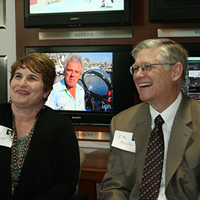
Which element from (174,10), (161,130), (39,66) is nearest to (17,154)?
(39,66)

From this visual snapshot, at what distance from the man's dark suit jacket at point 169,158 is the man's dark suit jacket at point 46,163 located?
0.23 m

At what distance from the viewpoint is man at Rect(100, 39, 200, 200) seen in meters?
1.39

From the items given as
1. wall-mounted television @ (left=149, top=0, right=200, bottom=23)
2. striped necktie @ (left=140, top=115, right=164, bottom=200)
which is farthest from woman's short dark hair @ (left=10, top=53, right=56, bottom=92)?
wall-mounted television @ (left=149, top=0, right=200, bottom=23)

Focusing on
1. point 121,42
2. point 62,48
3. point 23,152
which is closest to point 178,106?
point 23,152

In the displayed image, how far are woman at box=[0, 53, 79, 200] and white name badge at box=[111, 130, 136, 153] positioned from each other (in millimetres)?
243

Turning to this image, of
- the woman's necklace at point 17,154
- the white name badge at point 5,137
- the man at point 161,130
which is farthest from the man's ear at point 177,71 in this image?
the white name badge at point 5,137

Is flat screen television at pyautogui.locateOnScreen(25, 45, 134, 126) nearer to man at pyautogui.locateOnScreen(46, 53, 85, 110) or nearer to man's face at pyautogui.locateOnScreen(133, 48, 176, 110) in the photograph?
man at pyautogui.locateOnScreen(46, 53, 85, 110)

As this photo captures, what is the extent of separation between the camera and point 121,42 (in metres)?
2.59

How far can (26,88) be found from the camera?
157 centimetres

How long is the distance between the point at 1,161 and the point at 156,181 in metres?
0.85

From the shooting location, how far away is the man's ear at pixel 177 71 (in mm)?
1557

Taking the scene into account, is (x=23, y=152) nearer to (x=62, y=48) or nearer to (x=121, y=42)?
(x=62, y=48)

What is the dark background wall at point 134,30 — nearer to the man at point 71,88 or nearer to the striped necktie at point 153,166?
the man at point 71,88

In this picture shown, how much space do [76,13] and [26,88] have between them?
1.20 metres
